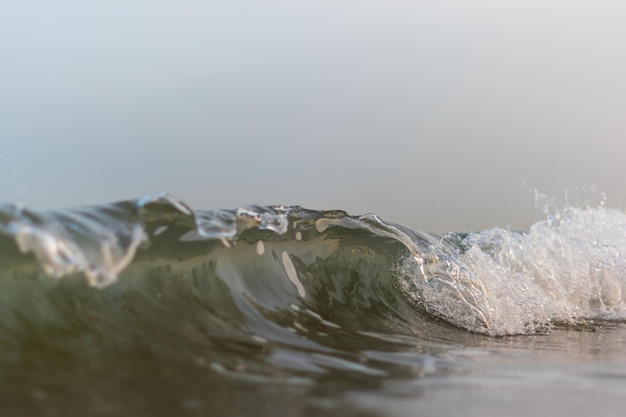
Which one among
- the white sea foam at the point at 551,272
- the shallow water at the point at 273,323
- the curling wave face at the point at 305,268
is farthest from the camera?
the white sea foam at the point at 551,272

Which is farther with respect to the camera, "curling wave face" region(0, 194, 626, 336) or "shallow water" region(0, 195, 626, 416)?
"curling wave face" region(0, 194, 626, 336)

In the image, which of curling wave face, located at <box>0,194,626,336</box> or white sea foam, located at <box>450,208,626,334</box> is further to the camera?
white sea foam, located at <box>450,208,626,334</box>

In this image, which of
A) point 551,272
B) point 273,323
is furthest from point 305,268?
point 551,272

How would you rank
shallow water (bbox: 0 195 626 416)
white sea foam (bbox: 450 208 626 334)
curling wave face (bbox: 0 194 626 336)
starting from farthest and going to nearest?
white sea foam (bbox: 450 208 626 334) → curling wave face (bbox: 0 194 626 336) → shallow water (bbox: 0 195 626 416)

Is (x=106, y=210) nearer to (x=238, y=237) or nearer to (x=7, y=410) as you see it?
(x=238, y=237)

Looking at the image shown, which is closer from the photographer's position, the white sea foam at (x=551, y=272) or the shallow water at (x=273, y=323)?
the shallow water at (x=273, y=323)

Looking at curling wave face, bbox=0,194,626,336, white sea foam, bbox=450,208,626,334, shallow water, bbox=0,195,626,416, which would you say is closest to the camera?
shallow water, bbox=0,195,626,416

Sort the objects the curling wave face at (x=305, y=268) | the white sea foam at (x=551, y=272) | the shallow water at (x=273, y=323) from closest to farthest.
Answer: the shallow water at (x=273, y=323)
the curling wave face at (x=305, y=268)
the white sea foam at (x=551, y=272)

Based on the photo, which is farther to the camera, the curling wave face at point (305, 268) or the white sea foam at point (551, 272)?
the white sea foam at point (551, 272)
